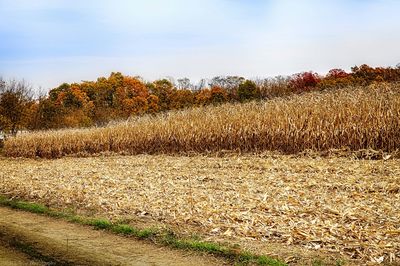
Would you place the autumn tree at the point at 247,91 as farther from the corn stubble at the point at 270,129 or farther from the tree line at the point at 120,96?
the corn stubble at the point at 270,129

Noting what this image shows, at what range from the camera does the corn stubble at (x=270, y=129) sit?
14625mm

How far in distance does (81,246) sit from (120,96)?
151 feet

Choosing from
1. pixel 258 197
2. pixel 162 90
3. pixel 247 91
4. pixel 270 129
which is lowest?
pixel 258 197

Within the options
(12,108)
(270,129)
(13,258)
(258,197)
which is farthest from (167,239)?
(12,108)

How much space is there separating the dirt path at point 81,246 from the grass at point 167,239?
0.16 meters

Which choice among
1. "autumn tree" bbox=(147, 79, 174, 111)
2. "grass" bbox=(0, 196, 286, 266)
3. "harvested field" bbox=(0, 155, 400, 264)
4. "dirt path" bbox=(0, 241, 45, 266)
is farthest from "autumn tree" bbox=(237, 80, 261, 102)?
"dirt path" bbox=(0, 241, 45, 266)

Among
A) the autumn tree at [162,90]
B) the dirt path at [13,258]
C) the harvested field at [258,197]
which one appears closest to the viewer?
the dirt path at [13,258]

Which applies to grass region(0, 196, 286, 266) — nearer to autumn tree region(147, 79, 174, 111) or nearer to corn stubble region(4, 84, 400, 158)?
corn stubble region(4, 84, 400, 158)

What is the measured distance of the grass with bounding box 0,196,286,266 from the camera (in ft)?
19.0

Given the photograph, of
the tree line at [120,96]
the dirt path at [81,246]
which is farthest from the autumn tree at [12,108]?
the dirt path at [81,246]

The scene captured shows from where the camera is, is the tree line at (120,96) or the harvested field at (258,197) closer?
the harvested field at (258,197)

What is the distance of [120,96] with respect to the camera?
170ft

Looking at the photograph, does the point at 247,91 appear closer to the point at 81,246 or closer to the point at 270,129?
the point at 270,129

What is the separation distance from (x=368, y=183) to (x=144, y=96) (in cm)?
4332
